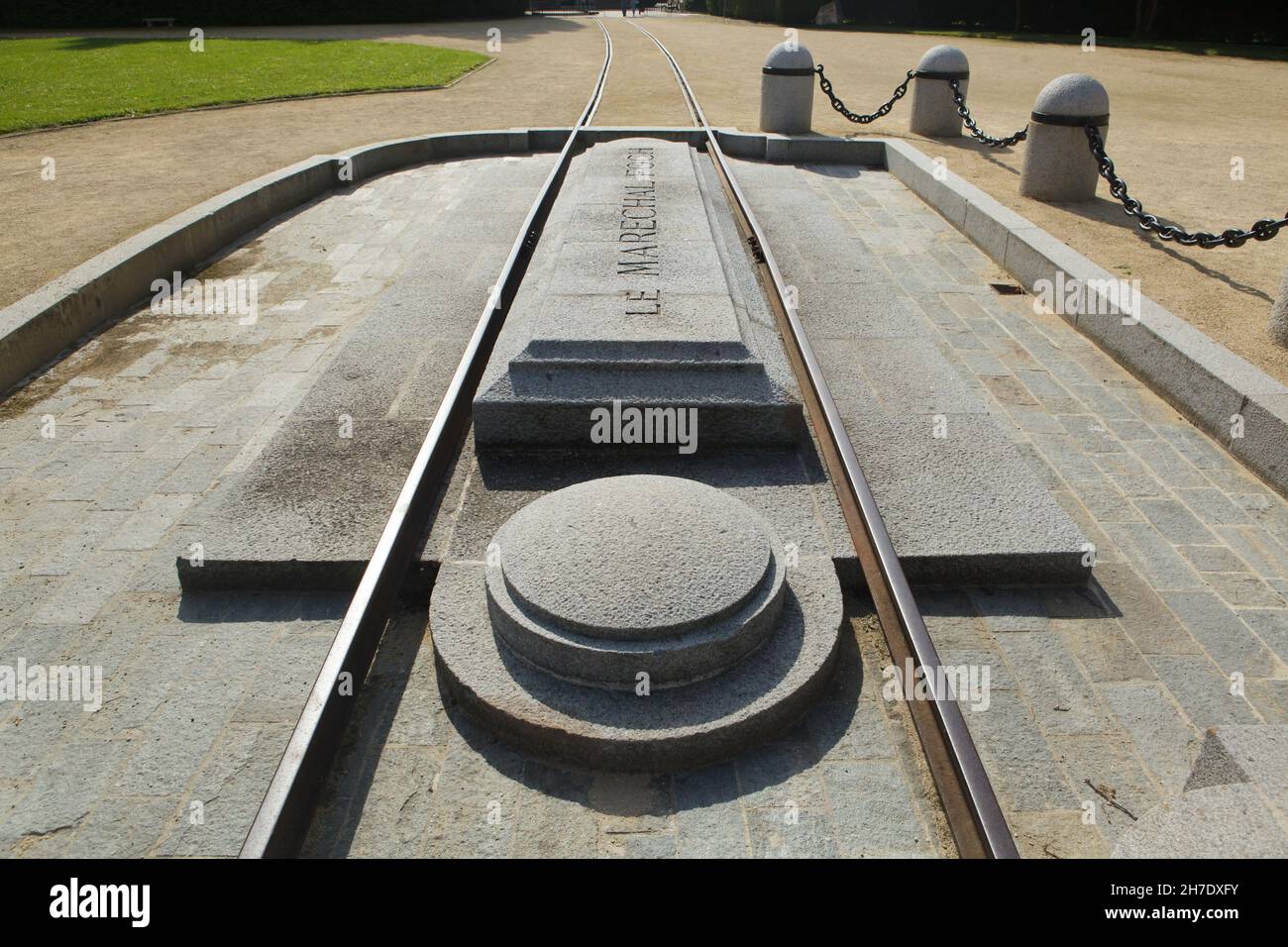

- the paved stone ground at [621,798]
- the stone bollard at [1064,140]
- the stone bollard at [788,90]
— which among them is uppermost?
the stone bollard at [788,90]

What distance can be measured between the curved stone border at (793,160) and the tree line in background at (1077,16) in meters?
24.7

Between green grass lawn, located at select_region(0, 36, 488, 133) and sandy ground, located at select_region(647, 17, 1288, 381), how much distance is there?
21.0 ft

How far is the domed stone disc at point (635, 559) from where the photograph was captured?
346cm

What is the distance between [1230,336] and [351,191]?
9.12 metres

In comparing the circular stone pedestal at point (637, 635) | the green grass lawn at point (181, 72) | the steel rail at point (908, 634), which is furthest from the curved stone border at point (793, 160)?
the green grass lawn at point (181, 72)

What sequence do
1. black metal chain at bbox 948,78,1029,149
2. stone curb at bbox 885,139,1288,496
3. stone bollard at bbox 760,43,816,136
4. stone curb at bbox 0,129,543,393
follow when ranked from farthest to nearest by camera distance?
1. stone bollard at bbox 760,43,816,136
2. black metal chain at bbox 948,78,1029,149
3. stone curb at bbox 0,129,543,393
4. stone curb at bbox 885,139,1288,496

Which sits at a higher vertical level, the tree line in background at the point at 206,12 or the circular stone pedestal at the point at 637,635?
the tree line in background at the point at 206,12

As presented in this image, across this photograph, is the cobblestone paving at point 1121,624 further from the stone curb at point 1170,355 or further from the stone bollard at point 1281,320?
the stone bollard at point 1281,320

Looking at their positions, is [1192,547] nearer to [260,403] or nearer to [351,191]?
[260,403]

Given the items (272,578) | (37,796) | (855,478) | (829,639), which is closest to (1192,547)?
(855,478)

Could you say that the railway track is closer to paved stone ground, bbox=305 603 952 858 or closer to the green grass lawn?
paved stone ground, bbox=305 603 952 858

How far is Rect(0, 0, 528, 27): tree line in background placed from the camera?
31953 mm

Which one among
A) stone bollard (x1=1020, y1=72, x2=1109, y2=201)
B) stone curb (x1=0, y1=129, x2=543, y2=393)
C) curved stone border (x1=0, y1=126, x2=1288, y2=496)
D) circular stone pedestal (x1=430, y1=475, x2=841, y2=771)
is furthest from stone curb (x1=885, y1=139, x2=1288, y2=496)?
stone curb (x1=0, y1=129, x2=543, y2=393)
